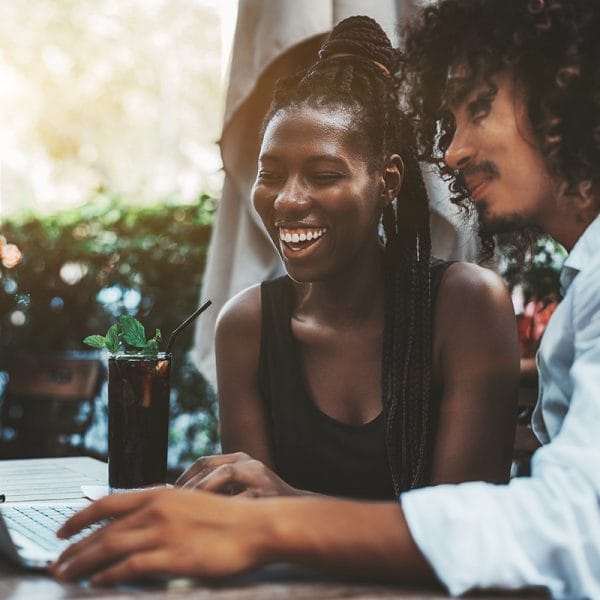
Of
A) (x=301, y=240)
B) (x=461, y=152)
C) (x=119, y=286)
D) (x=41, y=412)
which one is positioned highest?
(x=461, y=152)

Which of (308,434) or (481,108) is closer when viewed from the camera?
(481,108)

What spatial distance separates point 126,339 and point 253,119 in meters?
0.99

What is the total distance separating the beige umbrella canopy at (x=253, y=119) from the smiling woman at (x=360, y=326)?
0.13 m

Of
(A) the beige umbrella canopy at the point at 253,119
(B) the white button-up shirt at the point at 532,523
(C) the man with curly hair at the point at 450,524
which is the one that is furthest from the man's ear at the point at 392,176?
(B) the white button-up shirt at the point at 532,523

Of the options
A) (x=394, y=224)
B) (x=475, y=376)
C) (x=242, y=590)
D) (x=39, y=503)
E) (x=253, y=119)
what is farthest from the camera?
(x=253, y=119)

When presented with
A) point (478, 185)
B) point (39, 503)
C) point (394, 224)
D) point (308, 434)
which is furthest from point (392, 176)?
point (39, 503)

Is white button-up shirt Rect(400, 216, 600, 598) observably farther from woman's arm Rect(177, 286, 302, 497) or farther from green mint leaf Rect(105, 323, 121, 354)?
woman's arm Rect(177, 286, 302, 497)

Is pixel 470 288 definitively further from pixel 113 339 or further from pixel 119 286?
pixel 119 286

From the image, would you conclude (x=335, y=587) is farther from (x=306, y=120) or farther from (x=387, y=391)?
(x=306, y=120)

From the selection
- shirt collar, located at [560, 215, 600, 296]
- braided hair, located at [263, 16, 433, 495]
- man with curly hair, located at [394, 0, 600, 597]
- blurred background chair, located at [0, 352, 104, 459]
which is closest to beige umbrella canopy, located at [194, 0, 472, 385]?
braided hair, located at [263, 16, 433, 495]

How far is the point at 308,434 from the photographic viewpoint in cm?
204

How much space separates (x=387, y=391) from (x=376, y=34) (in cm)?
84

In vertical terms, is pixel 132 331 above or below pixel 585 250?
below

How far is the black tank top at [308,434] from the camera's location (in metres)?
1.98
